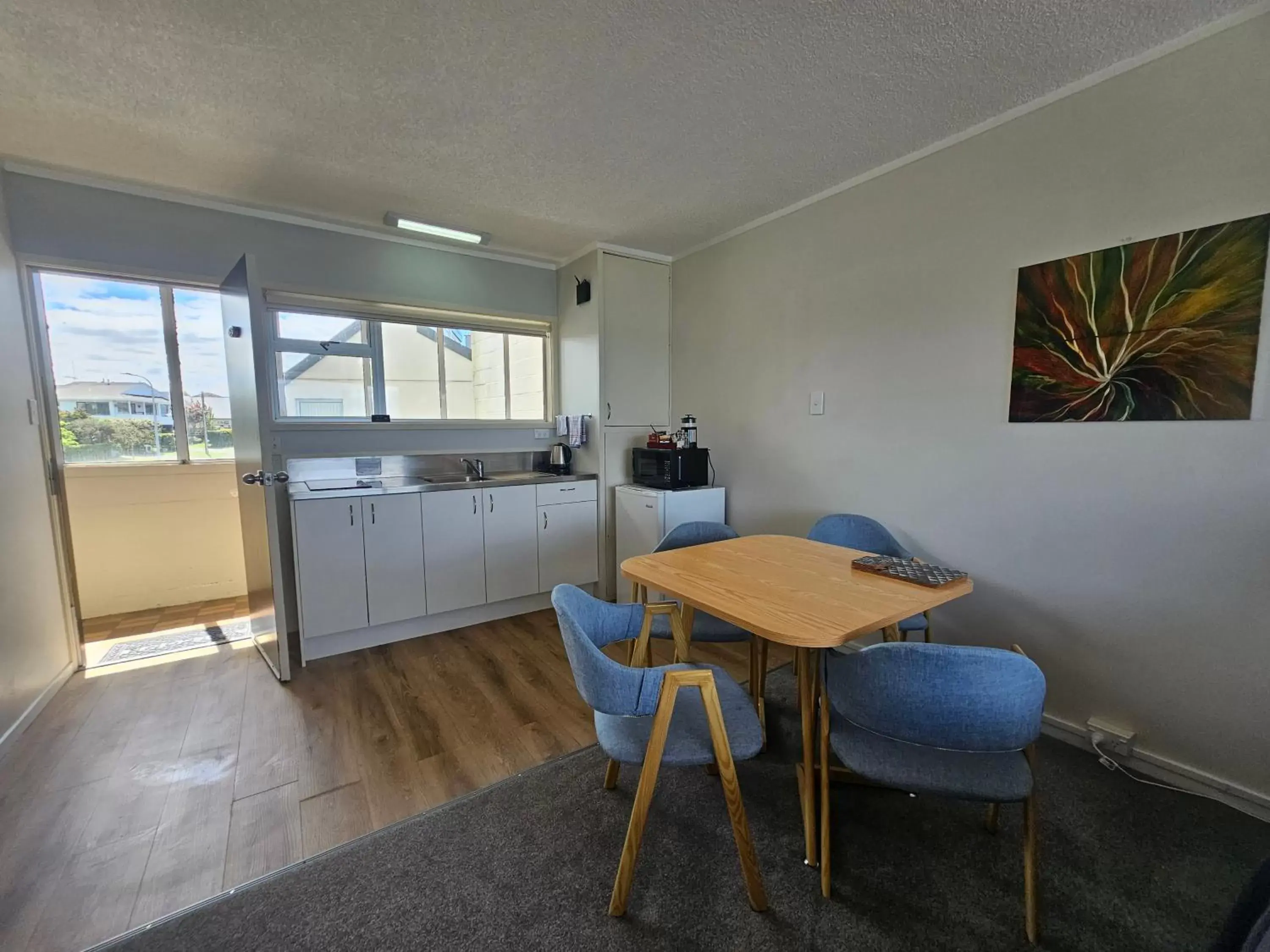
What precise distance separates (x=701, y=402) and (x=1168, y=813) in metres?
2.80

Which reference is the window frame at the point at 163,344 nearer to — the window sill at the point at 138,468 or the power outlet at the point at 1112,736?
the window sill at the point at 138,468

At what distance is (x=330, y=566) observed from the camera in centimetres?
273

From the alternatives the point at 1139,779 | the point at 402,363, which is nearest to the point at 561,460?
the point at 402,363

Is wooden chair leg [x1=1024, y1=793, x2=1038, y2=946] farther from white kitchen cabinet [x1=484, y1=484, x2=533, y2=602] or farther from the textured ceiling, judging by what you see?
white kitchen cabinet [x1=484, y1=484, x2=533, y2=602]

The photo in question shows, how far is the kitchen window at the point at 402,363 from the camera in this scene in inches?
124

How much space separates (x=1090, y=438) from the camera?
190cm

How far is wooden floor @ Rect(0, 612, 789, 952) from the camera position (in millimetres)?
1461

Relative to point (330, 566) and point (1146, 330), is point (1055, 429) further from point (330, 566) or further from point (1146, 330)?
point (330, 566)

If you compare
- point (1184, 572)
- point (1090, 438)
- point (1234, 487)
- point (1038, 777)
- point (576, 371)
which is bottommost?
point (1038, 777)

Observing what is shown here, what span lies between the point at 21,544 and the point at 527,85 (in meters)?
2.84

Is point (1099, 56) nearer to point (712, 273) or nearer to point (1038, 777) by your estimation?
point (712, 273)

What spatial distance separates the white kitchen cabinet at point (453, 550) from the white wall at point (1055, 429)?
6.22ft

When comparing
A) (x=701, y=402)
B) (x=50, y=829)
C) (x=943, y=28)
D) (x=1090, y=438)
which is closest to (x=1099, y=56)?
(x=943, y=28)

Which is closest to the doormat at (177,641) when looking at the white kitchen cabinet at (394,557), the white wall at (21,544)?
the white wall at (21,544)
